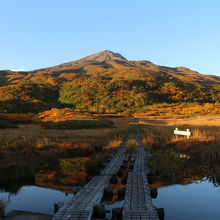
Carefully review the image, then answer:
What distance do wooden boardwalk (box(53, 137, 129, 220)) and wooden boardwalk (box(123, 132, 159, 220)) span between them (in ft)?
3.33

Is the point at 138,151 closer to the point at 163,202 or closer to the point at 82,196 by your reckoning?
the point at 163,202

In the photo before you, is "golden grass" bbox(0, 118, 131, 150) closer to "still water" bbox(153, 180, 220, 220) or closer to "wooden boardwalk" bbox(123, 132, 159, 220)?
"wooden boardwalk" bbox(123, 132, 159, 220)

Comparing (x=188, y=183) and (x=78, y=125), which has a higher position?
(x=78, y=125)

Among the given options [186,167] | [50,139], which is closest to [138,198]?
[186,167]

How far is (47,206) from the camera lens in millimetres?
8859

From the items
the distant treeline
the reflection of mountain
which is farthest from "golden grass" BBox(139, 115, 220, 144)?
the distant treeline

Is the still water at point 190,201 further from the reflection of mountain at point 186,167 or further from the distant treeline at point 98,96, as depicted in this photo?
the distant treeline at point 98,96

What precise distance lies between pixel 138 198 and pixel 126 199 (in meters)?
Answer: 0.42

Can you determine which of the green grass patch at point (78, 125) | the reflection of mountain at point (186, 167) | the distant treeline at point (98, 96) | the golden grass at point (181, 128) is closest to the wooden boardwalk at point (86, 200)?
the reflection of mountain at point (186, 167)

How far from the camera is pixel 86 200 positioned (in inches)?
316

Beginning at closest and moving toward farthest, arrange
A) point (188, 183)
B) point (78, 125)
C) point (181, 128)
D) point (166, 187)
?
1. point (166, 187)
2. point (188, 183)
3. point (181, 128)
4. point (78, 125)

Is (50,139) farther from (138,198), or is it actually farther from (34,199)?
(138,198)

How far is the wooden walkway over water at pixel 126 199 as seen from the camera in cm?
664

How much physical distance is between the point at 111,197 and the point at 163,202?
198 cm
